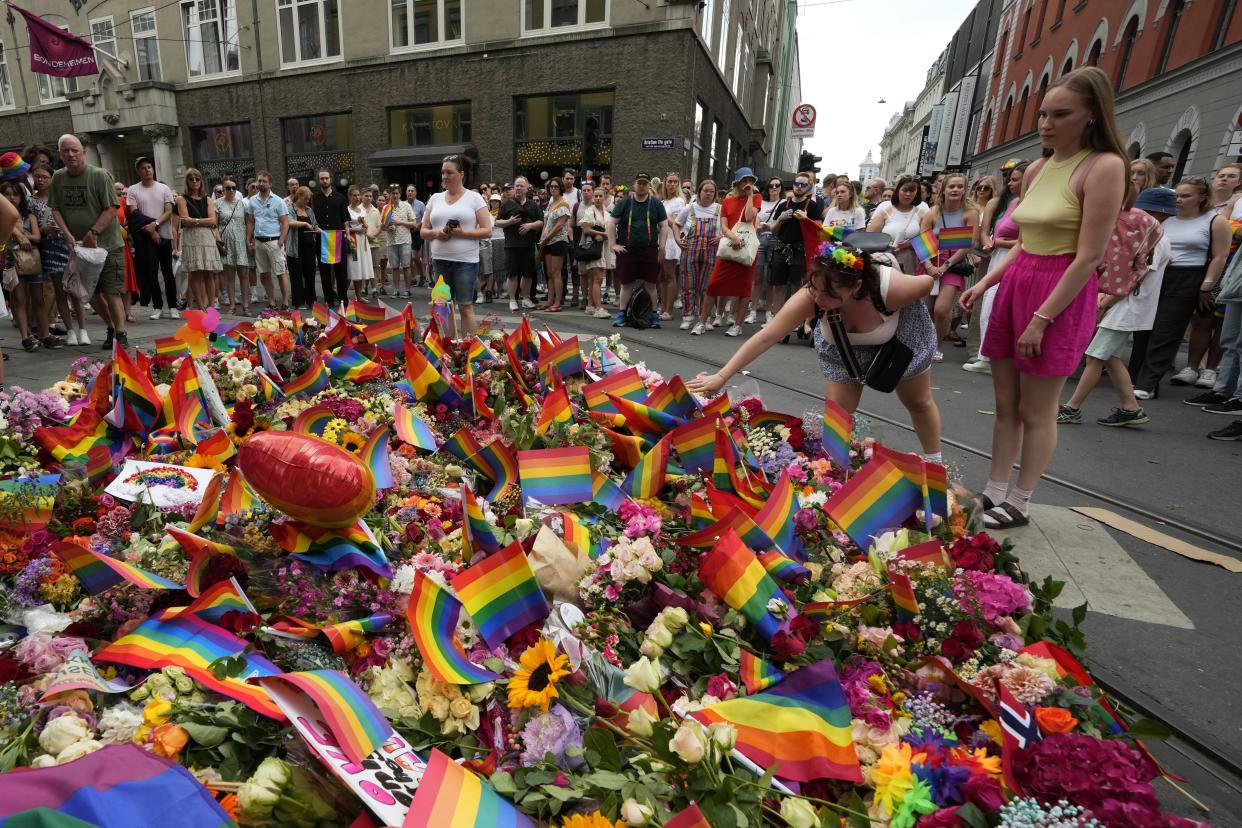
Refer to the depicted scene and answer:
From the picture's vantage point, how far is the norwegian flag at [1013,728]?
52.1 inches

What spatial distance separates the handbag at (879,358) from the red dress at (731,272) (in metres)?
4.70

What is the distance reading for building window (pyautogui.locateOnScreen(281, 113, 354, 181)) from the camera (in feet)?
67.3

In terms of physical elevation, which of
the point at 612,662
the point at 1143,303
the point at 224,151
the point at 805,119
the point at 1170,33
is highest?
the point at 1170,33

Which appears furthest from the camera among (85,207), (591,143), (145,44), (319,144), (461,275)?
(145,44)

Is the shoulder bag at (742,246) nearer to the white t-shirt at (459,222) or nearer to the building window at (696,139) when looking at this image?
the white t-shirt at (459,222)

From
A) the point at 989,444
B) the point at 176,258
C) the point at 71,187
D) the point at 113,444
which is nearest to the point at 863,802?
the point at 113,444

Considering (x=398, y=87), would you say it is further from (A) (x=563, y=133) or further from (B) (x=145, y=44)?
(B) (x=145, y=44)

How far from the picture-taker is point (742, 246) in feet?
24.0

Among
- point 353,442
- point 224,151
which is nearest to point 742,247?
point 353,442

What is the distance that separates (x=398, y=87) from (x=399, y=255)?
10834 mm

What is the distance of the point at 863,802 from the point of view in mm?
1312

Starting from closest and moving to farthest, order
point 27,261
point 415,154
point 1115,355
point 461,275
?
1. point 1115,355
2. point 461,275
3. point 27,261
4. point 415,154

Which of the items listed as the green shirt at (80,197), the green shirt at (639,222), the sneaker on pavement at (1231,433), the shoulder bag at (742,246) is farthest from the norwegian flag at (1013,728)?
the green shirt at (80,197)

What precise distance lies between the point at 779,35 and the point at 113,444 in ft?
164
